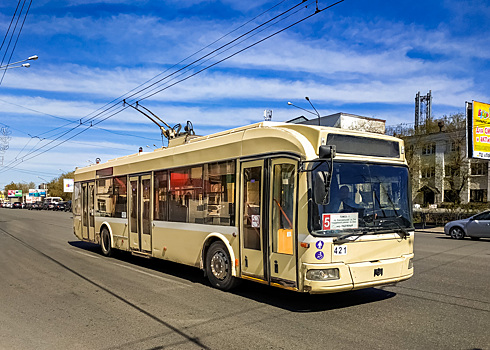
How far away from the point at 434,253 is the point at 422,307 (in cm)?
777

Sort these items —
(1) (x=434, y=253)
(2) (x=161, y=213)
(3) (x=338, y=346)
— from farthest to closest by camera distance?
(1) (x=434, y=253) → (2) (x=161, y=213) → (3) (x=338, y=346)

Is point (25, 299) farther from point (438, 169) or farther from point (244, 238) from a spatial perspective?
point (438, 169)

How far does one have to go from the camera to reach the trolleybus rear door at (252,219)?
7.24 metres

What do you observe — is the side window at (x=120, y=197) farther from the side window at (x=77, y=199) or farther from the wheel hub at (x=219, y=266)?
the wheel hub at (x=219, y=266)

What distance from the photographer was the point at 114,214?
12891 millimetres

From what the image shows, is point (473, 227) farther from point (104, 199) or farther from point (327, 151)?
point (327, 151)

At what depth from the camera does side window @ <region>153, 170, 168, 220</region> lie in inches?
403

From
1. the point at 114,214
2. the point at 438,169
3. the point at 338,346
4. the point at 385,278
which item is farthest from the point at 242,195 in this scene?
the point at 438,169

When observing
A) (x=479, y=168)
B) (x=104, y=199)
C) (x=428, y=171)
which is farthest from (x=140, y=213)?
(x=479, y=168)

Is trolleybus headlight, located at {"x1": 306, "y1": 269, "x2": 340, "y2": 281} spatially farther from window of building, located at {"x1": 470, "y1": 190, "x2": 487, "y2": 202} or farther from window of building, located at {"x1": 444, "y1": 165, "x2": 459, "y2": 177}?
window of building, located at {"x1": 470, "y1": 190, "x2": 487, "y2": 202}

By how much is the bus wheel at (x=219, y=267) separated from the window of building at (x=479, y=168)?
1791 inches

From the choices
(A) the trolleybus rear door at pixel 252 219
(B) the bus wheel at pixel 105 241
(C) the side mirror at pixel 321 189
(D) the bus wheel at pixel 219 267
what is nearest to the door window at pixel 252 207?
(A) the trolleybus rear door at pixel 252 219

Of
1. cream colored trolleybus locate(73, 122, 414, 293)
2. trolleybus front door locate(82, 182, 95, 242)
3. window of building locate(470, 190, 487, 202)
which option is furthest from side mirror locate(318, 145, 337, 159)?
window of building locate(470, 190, 487, 202)

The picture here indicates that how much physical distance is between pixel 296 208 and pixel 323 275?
3.42 feet
